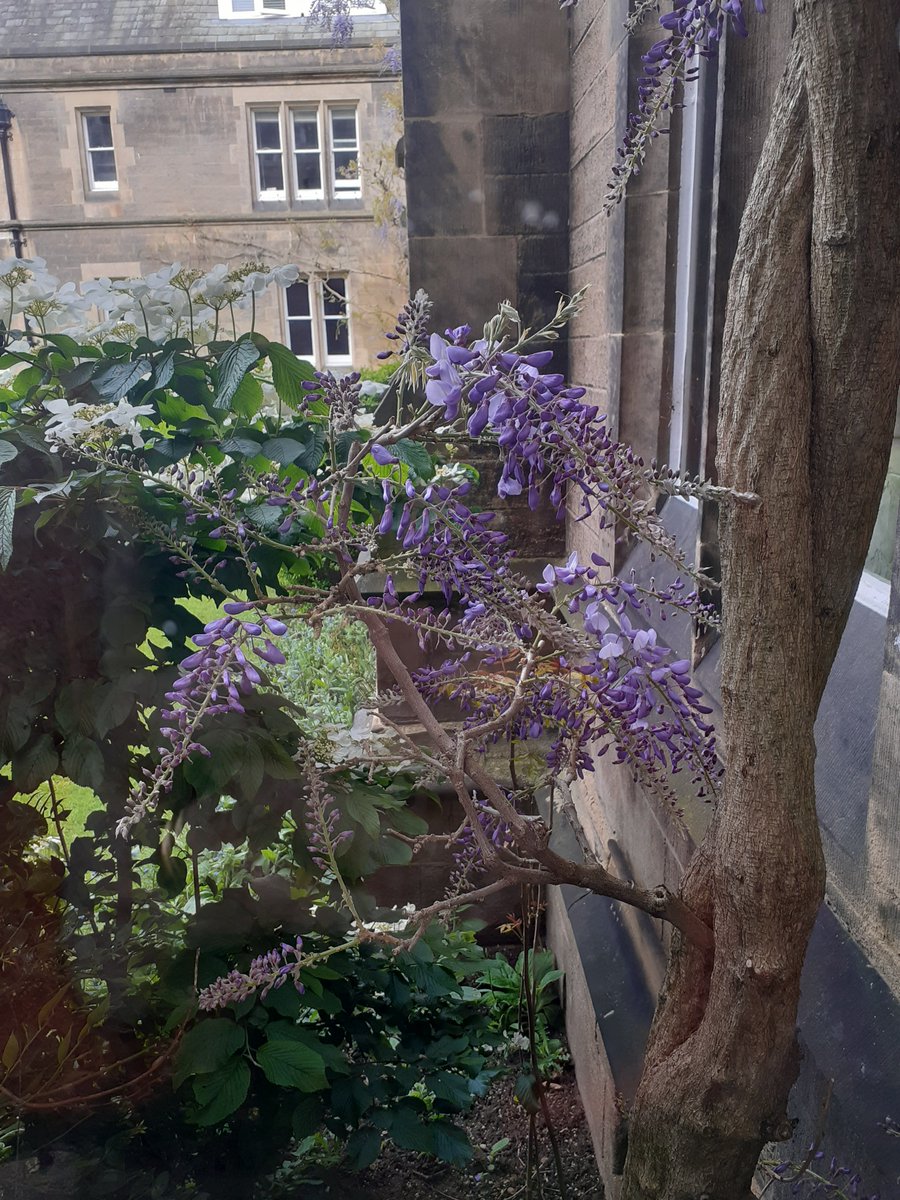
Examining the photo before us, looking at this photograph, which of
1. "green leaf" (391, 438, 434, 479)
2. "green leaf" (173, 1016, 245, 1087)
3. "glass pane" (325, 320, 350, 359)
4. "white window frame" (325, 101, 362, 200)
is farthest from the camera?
"white window frame" (325, 101, 362, 200)

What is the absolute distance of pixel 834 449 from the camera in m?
0.71

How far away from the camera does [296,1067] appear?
1323 millimetres

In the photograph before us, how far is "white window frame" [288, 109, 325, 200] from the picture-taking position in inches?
328

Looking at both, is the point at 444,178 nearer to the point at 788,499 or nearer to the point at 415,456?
the point at 415,456

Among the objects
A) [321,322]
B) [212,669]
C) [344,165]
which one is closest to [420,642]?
[212,669]

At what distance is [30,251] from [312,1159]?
7592 mm

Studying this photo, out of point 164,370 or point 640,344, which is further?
point 640,344

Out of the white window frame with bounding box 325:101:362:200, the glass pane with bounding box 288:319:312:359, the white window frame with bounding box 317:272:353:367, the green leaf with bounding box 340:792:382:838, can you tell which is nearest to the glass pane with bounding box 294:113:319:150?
the white window frame with bounding box 325:101:362:200

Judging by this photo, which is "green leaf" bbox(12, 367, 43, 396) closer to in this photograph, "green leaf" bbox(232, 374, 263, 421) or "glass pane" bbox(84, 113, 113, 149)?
"green leaf" bbox(232, 374, 263, 421)

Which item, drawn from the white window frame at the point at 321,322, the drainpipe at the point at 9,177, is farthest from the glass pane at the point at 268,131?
the drainpipe at the point at 9,177

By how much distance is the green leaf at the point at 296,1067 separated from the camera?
131cm

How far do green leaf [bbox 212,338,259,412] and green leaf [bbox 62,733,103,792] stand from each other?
0.54 m

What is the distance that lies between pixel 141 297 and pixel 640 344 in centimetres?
123

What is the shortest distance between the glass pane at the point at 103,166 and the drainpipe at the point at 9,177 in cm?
92
